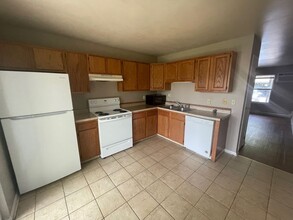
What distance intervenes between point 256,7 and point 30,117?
128 inches

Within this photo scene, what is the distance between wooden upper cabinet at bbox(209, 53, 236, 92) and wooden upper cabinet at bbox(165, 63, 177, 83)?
3.23 ft

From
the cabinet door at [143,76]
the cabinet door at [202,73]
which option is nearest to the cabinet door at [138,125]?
the cabinet door at [143,76]

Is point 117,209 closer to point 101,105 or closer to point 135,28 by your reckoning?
point 101,105

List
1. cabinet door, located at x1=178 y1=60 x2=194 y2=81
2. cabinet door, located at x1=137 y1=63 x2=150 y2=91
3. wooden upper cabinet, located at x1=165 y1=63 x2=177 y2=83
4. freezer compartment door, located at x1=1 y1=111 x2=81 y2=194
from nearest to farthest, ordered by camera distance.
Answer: freezer compartment door, located at x1=1 y1=111 x2=81 y2=194, cabinet door, located at x1=178 y1=60 x2=194 y2=81, wooden upper cabinet, located at x1=165 y1=63 x2=177 y2=83, cabinet door, located at x1=137 y1=63 x2=150 y2=91

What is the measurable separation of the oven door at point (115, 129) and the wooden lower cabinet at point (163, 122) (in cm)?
103

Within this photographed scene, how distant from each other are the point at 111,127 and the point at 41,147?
121cm

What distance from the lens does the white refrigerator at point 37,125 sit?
1603 millimetres

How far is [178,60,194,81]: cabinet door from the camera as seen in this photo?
3.07 m

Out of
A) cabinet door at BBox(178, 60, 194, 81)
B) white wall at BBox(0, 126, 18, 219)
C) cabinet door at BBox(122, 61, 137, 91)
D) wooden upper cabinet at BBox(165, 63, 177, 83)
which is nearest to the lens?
white wall at BBox(0, 126, 18, 219)

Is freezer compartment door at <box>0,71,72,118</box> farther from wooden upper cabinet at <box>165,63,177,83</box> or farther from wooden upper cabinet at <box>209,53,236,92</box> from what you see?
wooden upper cabinet at <box>209,53,236,92</box>

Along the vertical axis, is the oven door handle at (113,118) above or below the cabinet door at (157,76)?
below

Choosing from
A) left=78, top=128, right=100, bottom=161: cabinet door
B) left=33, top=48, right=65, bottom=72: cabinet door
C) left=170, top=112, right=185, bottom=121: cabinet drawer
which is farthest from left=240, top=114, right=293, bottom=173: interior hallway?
left=33, top=48, right=65, bottom=72: cabinet door

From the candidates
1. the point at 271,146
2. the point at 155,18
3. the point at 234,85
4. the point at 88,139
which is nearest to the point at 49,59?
the point at 88,139

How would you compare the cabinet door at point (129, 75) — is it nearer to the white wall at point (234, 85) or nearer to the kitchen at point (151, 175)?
the kitchen at point (151, 175)
